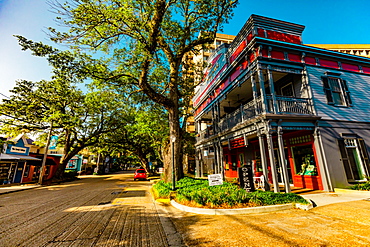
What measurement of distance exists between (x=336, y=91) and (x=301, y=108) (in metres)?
3.32

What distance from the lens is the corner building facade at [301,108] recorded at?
867cm

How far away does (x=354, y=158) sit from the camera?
30.3 feet

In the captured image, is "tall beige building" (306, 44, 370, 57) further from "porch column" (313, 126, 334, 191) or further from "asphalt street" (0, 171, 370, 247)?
"asphalt street" (0, 171, 370, 247)

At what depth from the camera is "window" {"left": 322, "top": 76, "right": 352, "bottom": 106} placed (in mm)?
10227

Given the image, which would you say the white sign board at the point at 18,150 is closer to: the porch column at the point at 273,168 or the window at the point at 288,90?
the porch column at the point at 273,168

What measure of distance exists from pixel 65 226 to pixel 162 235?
2.94 m

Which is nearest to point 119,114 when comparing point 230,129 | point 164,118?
point 164,118

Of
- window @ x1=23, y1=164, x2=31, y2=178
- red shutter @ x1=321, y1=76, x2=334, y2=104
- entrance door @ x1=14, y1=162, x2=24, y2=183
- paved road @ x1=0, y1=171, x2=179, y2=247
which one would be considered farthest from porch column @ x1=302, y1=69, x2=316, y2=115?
window @ x1=23, y1=164, x2=31, y2=178

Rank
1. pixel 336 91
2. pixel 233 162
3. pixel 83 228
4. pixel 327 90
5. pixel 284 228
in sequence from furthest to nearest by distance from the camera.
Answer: pixel 233 162
pixel 336 91
pixel 327 90
pixel 83 228
pixel 284 228

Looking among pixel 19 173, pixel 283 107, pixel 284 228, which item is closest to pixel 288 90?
pixel 283 107

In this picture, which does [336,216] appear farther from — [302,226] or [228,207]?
[228,207]

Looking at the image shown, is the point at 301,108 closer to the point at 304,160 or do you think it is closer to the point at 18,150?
the point at 304,160

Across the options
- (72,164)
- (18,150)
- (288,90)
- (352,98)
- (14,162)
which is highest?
(288,90)

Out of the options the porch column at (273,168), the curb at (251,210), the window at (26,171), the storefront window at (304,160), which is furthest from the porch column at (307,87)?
the window at (26,171)
